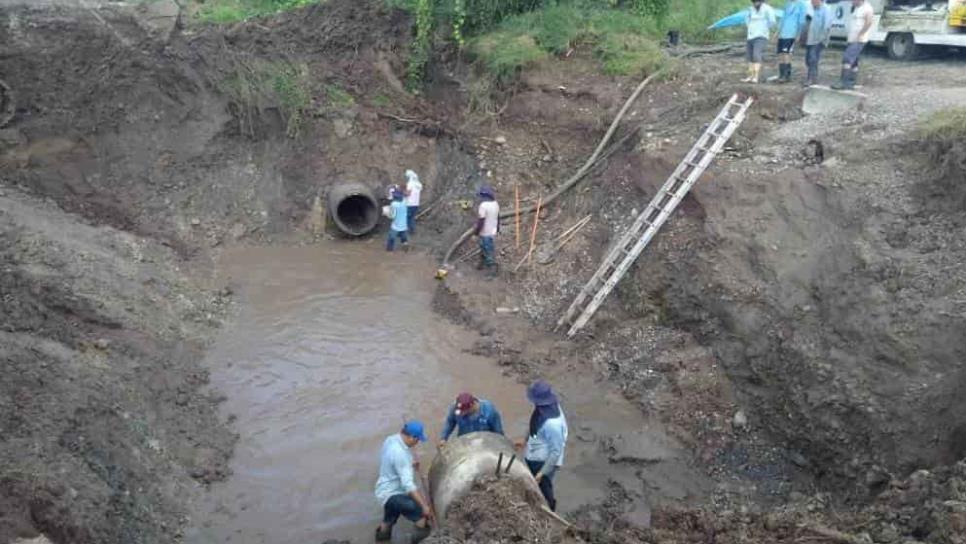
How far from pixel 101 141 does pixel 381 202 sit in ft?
18.3

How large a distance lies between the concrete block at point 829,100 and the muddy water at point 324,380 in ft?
22.3

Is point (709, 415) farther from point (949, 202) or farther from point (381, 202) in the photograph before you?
point (381, 202)

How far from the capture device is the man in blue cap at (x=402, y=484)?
8078 mm

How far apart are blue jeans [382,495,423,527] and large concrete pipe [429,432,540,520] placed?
22 cm

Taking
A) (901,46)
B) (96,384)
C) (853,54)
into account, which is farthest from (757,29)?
(96,384)

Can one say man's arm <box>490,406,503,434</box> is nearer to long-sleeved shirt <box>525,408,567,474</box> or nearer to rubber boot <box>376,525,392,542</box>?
long-sleeved shirt <box>525,408,567,474</box>

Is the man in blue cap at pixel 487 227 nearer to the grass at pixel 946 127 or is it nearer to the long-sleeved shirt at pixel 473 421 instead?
the long-sleeved shirt at pixel 473 421

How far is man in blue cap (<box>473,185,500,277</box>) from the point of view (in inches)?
550

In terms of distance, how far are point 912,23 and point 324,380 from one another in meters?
14.7

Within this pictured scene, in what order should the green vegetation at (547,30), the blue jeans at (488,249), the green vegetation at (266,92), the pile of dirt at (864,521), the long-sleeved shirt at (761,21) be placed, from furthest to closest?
the green vegetation at (266,92) → the green vegetation at (547,30) → the long-sleeved shirt at (761,21) → the blue jeans at (488,249) → the pile of dirt at (864,521)

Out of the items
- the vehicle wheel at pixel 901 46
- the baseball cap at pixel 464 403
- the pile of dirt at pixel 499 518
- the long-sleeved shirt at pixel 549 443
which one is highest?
the vehicle wheel at pixel 901 46

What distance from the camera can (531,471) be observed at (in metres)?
8.84

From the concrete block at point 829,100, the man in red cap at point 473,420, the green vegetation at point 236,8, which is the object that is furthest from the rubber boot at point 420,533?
the green vegetation at point 236,8

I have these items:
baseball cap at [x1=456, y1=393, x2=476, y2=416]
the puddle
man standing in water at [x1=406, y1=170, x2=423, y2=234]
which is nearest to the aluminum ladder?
the puddle
